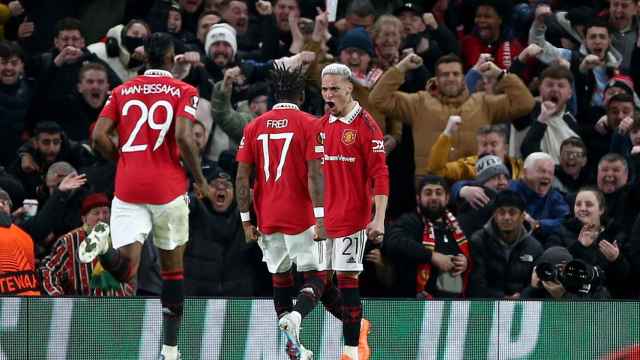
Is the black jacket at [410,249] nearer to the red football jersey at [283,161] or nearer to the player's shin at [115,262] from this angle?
the red football jersey at [283,161]

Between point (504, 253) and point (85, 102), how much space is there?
488cm

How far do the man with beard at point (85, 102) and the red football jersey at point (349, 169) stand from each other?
15.3ft

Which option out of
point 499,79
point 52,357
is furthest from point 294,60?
point 52,357

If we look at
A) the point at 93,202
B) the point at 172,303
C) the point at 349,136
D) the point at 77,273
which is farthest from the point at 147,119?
the point at 77,273

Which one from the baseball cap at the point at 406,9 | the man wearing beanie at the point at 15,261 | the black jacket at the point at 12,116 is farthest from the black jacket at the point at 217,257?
the baseball cap at the point at 406,9

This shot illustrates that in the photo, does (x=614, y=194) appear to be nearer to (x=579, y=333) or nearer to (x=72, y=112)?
(x=579, y=333)

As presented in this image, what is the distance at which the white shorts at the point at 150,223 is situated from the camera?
1338 cm

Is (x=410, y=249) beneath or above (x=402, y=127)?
beneath

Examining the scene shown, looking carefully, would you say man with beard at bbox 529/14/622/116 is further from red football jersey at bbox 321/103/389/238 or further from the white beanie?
red football jersey at bbox 321/103/389/238

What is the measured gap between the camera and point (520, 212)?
16141 mm

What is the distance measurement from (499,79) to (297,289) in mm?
4161

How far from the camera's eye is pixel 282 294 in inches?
558

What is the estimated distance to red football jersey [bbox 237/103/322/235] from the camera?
45.9ft

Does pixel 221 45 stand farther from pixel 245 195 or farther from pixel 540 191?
pixel 245 195
